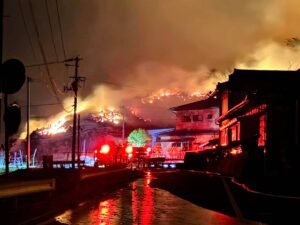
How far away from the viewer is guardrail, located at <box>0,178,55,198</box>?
11.2m

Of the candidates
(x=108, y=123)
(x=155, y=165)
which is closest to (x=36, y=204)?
(x=155, y=165)

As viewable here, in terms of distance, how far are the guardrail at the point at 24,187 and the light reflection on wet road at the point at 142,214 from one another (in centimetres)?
97

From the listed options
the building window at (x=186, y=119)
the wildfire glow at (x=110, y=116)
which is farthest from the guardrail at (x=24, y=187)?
the wildfire glow at (x=110, y=116)

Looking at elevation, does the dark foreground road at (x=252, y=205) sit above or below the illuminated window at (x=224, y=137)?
below

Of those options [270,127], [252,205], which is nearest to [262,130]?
[270,127]

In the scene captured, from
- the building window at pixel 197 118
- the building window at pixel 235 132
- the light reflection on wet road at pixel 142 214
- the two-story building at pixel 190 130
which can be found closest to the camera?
the light reflection on wet road at pixel 142 214

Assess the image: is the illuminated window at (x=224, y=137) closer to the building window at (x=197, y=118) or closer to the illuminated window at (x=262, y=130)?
the illuminated window at (x=262, y=130)

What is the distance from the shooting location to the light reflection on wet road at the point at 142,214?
11727mm

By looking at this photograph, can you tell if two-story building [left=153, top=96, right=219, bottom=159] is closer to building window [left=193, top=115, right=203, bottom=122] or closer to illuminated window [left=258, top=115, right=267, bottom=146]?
building window [left=193, top=115, right=203, bottom=122]

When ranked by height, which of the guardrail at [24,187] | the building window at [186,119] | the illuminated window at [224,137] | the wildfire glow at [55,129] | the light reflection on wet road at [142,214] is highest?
the building window at [186,119]

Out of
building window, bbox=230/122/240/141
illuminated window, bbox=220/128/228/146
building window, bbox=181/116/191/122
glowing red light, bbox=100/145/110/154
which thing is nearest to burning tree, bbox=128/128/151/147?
building window, bbox=181/116/191/122

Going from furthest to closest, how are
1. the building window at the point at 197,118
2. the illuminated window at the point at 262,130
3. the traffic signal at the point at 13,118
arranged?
the building window at the point at 197,118, the illuminated window at the point at 262,130, the traffic signal at the point at 13,118

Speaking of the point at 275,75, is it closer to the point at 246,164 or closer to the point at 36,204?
the point at 246,164

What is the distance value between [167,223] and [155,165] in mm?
51462
